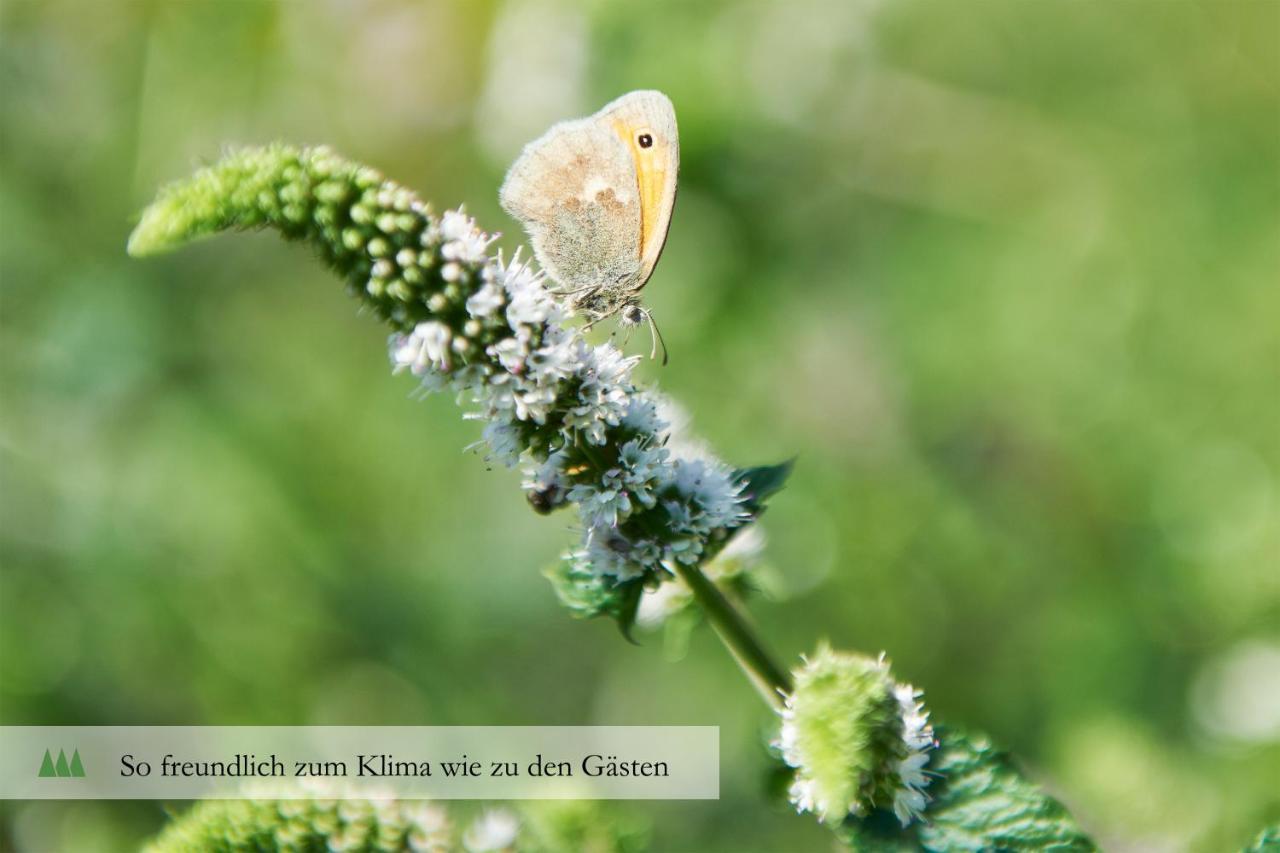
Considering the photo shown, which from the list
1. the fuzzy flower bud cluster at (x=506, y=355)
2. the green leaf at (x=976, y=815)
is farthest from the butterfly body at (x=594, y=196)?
the green leaf at (x=976, y=815)

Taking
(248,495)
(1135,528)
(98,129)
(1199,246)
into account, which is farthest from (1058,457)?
(98,129)

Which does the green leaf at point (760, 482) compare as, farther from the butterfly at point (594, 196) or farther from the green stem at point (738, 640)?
the butterfly at point (594, 196)

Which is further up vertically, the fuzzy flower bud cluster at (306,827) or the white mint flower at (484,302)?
the white mint flower at (484,302)

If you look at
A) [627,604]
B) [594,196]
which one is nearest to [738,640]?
[627,604]

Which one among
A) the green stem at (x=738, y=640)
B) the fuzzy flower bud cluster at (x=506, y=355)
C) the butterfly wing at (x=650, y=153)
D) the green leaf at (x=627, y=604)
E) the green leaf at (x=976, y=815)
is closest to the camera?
the fuzzy flower bud cluster at (x=506, y=355)

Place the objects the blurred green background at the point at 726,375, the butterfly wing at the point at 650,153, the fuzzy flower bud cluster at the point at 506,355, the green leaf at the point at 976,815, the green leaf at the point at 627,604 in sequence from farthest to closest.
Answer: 1. the blurred green background at the point at 726,375
2. the butterfly wing at the point at 650,153
3. the green leaf at the point at 627,604
4. the green leaf at the point at 976,815
5. the fuzzy flower bud cluster at the point at 506,355

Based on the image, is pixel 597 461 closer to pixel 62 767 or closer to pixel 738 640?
pixel 738 640

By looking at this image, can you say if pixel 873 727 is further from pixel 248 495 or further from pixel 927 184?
pixel 927 184
